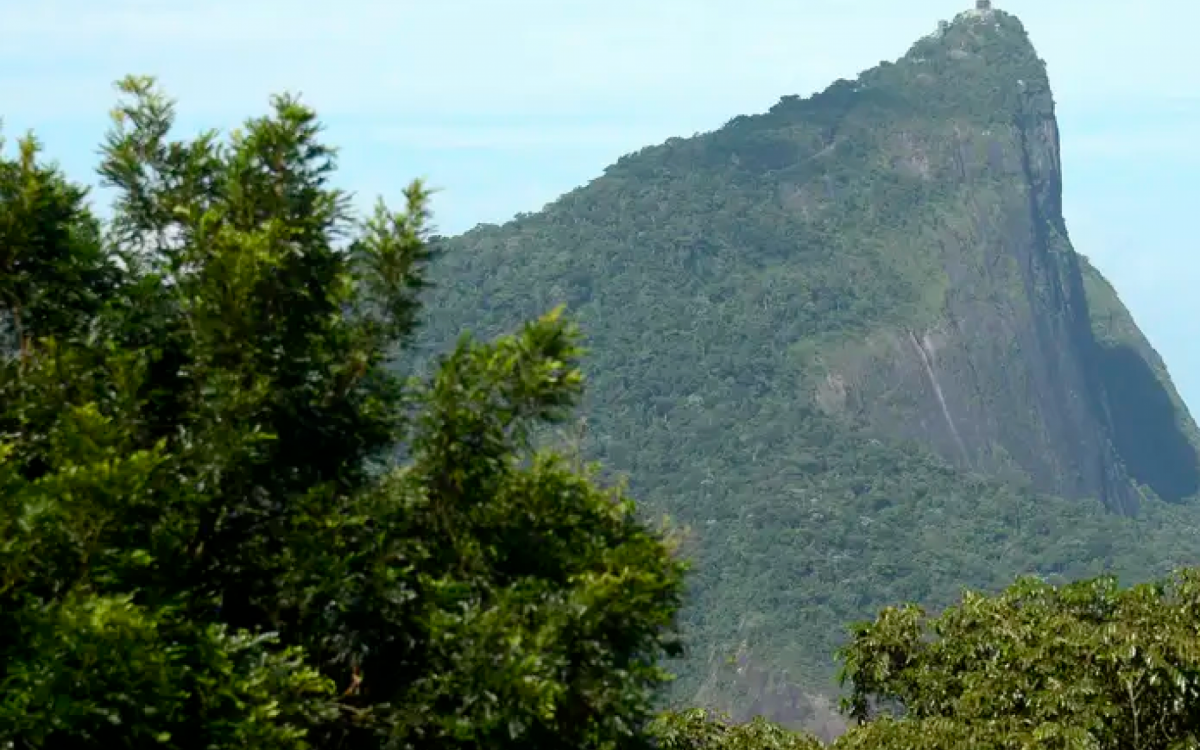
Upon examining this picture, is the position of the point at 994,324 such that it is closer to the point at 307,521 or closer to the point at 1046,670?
the point at 1046,670

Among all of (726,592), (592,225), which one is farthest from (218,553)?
(592,225)

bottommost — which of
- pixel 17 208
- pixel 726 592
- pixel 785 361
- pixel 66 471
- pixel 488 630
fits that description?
pixel 726 592

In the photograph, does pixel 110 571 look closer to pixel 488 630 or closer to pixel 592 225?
pixel 488 630

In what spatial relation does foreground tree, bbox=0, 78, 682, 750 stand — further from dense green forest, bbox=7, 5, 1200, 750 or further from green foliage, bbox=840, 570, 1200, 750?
green foliage, bbox=840, 570, 1200, 750

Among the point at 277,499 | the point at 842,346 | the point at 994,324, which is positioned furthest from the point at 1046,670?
the point at 994,324

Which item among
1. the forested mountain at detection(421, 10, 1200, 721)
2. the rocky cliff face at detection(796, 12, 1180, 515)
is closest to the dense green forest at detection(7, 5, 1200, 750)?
the forested mountain at detection(421, 10, 1200, 721)

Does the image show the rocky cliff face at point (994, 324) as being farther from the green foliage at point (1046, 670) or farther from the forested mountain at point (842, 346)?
the green foliage at point (1046, 670)
